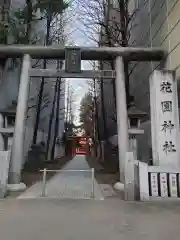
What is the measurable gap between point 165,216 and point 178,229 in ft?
3.57

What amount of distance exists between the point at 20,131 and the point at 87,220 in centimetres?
603

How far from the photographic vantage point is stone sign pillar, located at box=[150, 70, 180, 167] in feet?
30.5

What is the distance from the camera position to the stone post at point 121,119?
11234 millimetres

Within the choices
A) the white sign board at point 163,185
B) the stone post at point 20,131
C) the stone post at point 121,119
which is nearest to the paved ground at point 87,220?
the white sign board at point 163,185

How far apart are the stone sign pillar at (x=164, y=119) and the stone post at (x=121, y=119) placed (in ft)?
5.84

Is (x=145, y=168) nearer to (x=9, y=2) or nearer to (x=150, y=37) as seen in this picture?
(x=150, y=37)

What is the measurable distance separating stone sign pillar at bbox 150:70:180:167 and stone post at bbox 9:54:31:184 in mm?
5086

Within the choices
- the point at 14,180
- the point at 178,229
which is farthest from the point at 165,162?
the point at 14,180

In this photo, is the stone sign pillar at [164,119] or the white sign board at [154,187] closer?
the white sign board at [154,187]

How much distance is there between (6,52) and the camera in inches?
475

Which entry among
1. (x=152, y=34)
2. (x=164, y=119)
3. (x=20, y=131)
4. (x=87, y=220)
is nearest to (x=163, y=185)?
(x=164, y=119)

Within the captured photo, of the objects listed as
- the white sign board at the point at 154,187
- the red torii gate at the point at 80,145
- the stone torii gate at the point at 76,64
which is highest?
the stone torii gate at the point at 76,64

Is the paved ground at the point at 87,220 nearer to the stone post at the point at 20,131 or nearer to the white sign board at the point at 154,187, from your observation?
the white sign board at the point at 154,187

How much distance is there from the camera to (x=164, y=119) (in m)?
9.48
